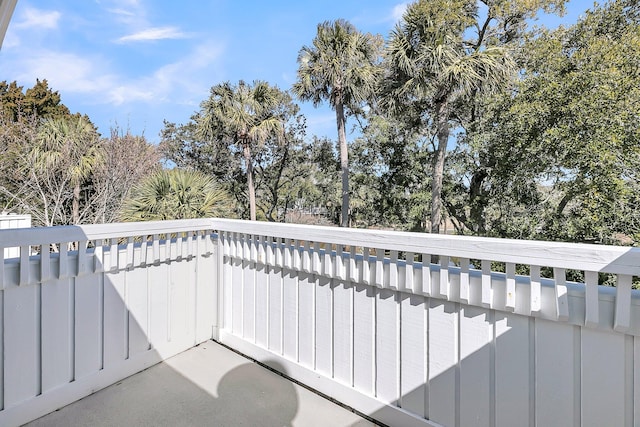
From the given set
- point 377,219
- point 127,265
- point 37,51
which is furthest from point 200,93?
point 127,265

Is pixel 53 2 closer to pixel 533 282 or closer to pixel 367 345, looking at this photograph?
pixel 367 345

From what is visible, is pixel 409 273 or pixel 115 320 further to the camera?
pixel 115 320

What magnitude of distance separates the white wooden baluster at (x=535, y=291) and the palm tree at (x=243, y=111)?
10.8m

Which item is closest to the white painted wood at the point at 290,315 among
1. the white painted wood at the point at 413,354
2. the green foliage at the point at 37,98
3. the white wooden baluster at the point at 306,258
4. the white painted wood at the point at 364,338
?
the white wooden baluster at the point at 306,258

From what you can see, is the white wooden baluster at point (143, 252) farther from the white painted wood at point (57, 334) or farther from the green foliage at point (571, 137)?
the green foliage at point (571, 137)

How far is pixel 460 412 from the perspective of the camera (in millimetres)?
1301

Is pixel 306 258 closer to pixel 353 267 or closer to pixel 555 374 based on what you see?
pixel 353 267

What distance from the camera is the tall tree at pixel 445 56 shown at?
8391mm

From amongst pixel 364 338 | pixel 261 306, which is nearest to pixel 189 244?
pixel 261 306

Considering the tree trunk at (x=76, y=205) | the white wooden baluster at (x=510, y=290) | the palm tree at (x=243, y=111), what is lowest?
the white wooden baluster at (x=510, y=290)

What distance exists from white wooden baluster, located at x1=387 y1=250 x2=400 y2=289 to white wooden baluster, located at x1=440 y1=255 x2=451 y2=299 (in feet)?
0.67

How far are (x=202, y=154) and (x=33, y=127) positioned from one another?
7564mm

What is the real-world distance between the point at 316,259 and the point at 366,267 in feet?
1.07

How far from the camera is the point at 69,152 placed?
679 centimetres
